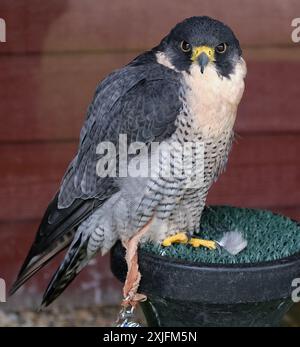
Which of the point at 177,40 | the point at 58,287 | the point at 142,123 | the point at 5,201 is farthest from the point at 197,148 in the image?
the point at 5,201

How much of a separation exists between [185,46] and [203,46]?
0.22 feet

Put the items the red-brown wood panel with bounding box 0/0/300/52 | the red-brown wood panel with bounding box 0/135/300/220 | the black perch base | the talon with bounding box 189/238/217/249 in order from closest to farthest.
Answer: the black perch base, the talon with bounding box 189/238/217/249, the red-brown wood panel with bounding box 0/0/300/52, the red-brown wood panel with bounding box 0/135/300/220

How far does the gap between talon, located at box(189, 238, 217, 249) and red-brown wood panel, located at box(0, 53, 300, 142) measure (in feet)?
3.57

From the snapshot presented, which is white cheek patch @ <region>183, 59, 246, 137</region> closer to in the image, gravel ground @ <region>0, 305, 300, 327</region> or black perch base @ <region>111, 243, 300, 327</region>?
black perch base @ <region>111, 243, 300, 327</region>

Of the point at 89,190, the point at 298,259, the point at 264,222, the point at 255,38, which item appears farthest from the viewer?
the point at 255,38

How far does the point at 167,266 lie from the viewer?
1938 millimetres

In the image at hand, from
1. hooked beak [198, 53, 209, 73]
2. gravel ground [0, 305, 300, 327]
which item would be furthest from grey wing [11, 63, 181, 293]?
gravel ground [0, 305, 300, 327]

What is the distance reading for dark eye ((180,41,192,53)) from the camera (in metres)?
1.96

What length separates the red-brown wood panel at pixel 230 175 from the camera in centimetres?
313

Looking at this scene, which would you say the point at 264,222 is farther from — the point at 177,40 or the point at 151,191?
the point at 177,40

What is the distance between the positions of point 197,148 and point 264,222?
44cm

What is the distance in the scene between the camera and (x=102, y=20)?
2949 mm

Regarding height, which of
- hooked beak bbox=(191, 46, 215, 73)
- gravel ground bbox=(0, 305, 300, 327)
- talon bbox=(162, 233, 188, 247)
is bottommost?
gravel ground bbox=(0, 305, 300, 327)

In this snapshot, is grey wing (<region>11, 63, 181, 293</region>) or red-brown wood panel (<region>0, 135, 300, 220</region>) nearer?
grey wing (<region>11, 63, 181, 293</region>)
